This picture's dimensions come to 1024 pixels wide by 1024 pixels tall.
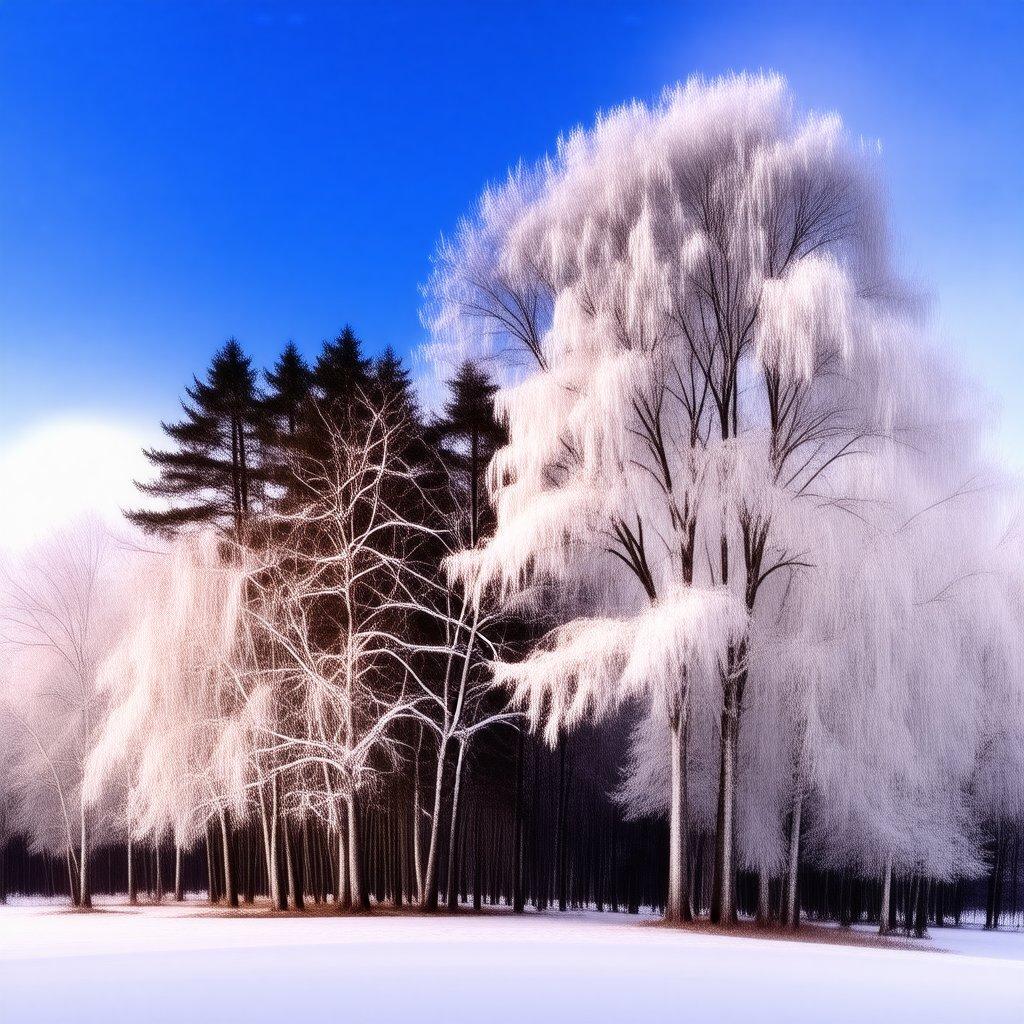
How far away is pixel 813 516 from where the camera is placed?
12875 millimetres

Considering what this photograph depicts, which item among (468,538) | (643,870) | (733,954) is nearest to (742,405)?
(468,538)

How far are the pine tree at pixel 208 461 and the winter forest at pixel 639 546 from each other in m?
0.08

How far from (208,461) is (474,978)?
1299cm

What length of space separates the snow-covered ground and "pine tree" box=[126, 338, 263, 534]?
8008 millimetres

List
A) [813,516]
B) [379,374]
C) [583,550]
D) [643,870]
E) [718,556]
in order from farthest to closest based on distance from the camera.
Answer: [643,870]
[379,374]
[718,556]
[583,550]
[813,516]

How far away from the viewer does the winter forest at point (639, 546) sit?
13.1 meters

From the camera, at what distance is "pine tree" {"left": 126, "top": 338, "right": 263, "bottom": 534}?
61.5 ft

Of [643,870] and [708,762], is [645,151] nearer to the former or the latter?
[708,762]

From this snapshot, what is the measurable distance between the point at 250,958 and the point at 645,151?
35.0 ft

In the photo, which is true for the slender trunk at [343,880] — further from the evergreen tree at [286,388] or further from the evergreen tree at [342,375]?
the evergreen tree at [286,388]

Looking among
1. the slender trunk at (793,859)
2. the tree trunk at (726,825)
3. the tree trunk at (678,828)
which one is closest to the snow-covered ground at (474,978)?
the tree trunk at (678,828)

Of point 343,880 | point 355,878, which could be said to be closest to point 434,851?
A: point 355,878

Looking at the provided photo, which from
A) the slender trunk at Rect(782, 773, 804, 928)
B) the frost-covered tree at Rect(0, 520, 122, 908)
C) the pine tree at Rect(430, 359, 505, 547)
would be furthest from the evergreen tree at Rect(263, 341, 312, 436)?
the slender trunk at Rect(782, 773, 804, 928)

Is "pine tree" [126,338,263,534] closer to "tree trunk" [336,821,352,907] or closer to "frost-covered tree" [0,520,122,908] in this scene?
"frost-covered tree" [0,520,122,908]
